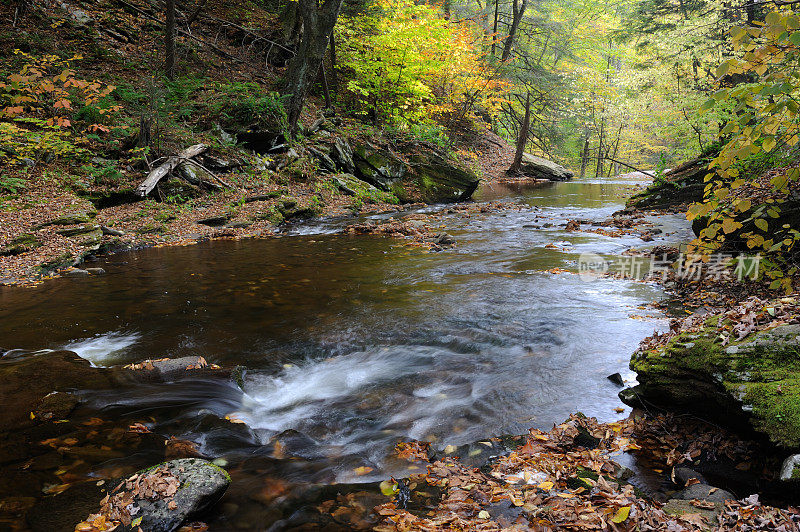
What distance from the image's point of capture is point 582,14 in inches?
1264

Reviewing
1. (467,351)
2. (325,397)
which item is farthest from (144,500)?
(467,351)

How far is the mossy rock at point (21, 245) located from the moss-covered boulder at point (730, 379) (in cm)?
1027

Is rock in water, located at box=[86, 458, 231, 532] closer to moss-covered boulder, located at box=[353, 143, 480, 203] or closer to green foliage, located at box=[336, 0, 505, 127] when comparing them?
moss-covered boulder, located at box=[353, 143, 480, 203]

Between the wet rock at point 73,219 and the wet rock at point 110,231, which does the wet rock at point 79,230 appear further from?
the wet rock at point 73,219

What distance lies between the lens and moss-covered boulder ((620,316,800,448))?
8.55 feet

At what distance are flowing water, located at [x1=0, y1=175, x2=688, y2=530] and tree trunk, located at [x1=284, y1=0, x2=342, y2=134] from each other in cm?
733

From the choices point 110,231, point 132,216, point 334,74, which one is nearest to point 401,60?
point 334,74

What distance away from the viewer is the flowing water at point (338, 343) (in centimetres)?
349

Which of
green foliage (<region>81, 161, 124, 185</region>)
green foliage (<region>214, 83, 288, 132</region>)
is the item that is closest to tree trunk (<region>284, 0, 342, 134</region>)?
green foliage (<region>214, 83, 288, 132</region>)

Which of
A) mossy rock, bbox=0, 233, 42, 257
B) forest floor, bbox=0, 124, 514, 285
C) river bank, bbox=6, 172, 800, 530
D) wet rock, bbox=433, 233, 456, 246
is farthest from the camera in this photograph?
wet rock, bbox=433, 233, 456, 246

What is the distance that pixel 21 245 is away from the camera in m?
8.09

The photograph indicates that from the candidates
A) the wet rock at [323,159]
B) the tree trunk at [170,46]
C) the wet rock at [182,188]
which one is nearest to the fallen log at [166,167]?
the wet rock at [182,188]

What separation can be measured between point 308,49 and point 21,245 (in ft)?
32.5

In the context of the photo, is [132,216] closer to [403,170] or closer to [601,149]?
[403,170]
